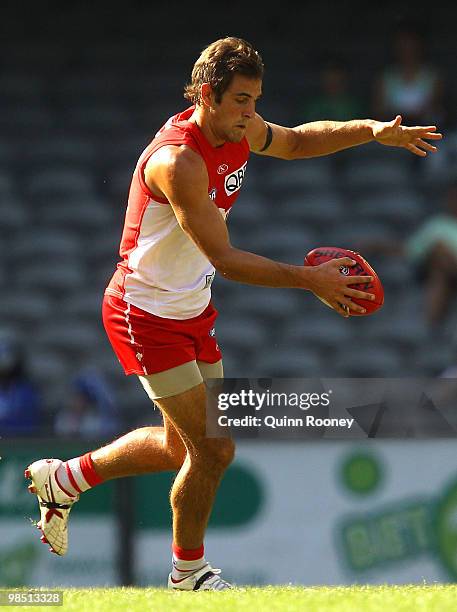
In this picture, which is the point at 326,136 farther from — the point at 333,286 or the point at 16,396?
the point at 16,396

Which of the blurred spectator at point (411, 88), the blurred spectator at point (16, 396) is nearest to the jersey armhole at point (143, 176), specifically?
the blurred spectator at point (16, 396)

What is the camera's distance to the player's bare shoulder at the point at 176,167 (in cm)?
496

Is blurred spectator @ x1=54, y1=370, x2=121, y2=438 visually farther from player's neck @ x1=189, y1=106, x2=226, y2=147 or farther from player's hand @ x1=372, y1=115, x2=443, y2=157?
player's neck @ x1=189, y1=106, x2=226, y2=147

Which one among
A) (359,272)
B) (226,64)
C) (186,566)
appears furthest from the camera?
(186,566)

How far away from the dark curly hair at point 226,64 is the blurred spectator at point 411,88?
542 cm

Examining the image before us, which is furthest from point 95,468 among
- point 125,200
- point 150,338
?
point 125,200

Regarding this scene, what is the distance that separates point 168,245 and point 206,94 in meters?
0.62

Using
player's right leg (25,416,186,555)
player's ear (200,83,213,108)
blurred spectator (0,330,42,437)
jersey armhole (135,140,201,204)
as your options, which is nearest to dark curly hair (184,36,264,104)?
player's ear (200,83,213,108)

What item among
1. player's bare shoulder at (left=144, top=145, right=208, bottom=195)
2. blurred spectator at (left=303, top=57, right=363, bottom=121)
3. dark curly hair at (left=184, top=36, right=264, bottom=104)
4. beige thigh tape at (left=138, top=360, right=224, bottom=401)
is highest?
dark curly hair at (left=184, top=36, right=264, bottom=104)

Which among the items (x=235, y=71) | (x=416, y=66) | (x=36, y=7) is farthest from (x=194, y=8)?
(x=235, y=71)

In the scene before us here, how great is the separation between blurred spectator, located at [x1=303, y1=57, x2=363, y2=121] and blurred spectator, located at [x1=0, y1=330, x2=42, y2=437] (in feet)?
10.4

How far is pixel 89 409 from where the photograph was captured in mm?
9164

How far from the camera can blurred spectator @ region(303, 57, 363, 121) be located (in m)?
10.7

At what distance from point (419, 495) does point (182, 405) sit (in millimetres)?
2063
